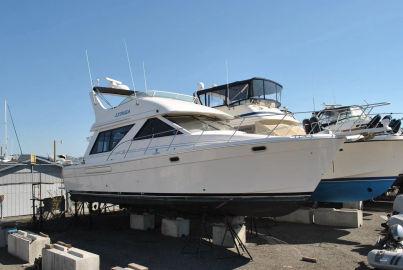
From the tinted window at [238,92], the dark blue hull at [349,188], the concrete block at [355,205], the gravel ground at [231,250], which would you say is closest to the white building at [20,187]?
the gravel ground at [231,250]

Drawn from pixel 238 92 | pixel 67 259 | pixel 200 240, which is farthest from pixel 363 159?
pixel 67 259

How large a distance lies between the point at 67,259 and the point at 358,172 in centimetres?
786

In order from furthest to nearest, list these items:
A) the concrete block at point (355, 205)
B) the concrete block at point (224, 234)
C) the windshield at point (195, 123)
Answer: the concrete block at point (355, 205) < the windshield at point (195, 123) < the concrete block at point (224, 234)

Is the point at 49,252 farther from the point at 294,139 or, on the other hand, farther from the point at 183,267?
the point at 294,139

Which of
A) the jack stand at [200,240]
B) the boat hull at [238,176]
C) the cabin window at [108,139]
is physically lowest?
the jack stand at [200,240]

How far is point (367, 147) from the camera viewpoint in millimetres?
10758

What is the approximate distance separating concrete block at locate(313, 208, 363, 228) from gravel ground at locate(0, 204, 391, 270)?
30 cm

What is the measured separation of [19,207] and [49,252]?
35.1 feet

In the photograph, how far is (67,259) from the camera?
625cm

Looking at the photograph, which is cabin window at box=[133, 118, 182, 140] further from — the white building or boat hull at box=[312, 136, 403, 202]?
the white building

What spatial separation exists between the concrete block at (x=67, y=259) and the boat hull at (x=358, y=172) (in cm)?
653

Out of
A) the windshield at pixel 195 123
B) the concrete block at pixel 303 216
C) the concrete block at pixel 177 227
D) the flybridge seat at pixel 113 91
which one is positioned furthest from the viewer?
the flybridge seat at pixel 113 91

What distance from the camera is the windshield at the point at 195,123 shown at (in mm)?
9242

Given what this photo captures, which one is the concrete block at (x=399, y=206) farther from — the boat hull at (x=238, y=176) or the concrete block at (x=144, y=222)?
the concrete block at (x=144, y=222)
